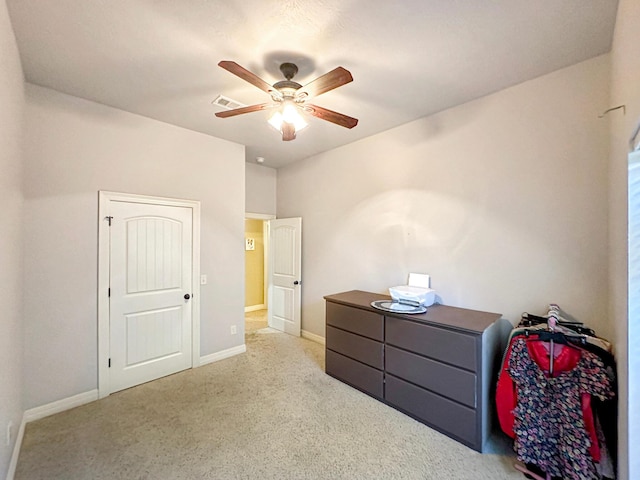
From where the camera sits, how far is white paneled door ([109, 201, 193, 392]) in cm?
294

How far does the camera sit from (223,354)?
149 inches

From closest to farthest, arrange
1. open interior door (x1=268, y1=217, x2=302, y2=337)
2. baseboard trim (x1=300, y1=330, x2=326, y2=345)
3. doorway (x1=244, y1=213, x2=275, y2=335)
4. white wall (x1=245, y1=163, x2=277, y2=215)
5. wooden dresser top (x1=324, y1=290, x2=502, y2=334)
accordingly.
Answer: wooden dresser top (x1=324, y1=290, x2=502, y2=334), baseboard trim (x1=300, y1=330, x2=326, y2=345), open interior door (x1=268, y1=217, x2=302, y2=337), white wall (x1=245, y1=163, x2=277, y2=215), doorway (x1=244, y1=213, x2=275, y2=335)

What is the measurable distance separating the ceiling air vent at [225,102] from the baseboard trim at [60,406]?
3166mm

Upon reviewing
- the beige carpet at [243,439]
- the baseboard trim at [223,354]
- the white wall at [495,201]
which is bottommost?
the beige carpet at [243,439]

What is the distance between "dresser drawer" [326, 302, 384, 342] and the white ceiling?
2193 mm

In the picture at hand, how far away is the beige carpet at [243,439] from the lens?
192cm

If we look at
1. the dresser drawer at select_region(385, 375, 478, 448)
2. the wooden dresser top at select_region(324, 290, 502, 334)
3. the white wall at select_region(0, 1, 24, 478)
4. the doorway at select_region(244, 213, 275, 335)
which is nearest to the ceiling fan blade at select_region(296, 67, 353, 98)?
the white wall at select_region(0, 1, 24, 478)

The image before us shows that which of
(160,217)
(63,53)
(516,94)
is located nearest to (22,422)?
(160,217)

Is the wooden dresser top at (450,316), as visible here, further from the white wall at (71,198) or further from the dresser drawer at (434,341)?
the white wall at (71,198)

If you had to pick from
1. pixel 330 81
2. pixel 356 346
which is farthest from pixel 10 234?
pixel 356 346

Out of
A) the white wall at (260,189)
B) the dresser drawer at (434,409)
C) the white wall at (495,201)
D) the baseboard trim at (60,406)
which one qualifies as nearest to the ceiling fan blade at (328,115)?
the white wall at (495,201)

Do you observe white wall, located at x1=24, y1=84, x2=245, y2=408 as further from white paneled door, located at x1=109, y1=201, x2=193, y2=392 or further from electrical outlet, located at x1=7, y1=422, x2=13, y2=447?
electrical outlet, located at x1=7, y1=422, x2=13, y2=447

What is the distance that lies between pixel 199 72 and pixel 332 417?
324cm

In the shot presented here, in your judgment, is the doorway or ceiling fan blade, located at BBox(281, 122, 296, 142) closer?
ceiling fan blade, located at BBox(281, 122, 296, 142)
